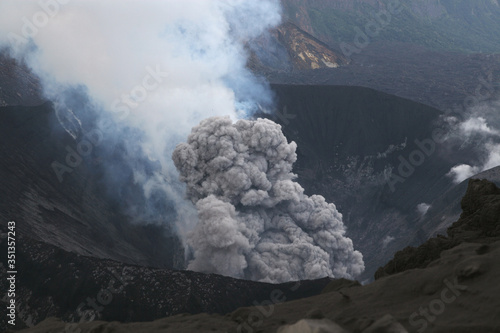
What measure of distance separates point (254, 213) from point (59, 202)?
51.2ft

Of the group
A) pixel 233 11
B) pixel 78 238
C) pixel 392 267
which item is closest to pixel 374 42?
pixel 233 11

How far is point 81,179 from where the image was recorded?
4994cm

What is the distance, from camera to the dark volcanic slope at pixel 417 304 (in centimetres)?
1177

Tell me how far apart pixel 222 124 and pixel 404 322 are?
33888 millimetres

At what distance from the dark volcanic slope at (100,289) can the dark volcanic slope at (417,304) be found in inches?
545

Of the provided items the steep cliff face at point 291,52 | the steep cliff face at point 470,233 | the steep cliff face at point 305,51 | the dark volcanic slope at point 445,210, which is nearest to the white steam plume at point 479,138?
the dark volcanic slope at point 445,210

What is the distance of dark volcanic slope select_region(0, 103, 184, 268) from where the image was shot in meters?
38.8

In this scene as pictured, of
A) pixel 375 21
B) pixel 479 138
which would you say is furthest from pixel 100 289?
pixel 375 21

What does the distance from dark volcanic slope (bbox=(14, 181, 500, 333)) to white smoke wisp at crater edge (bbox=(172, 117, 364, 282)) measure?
74.5 ft

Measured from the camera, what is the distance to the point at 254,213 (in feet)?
147

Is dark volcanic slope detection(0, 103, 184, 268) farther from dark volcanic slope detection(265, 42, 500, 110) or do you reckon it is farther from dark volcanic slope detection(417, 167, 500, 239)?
dark volcanic slope detection(265, 42, 500, 110)

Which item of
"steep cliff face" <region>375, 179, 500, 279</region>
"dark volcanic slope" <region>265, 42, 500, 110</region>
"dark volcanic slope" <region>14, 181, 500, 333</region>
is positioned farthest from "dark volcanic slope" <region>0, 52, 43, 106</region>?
"steep cliff face" <region>375, 179, 500, 279</region>

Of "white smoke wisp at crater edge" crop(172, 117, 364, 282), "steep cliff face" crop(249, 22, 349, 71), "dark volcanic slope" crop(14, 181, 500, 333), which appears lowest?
"dark volcanic slope" crop(14, 181, 500, 333)

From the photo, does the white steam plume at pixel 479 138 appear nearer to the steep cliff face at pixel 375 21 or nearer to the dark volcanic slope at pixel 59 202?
the dark volcanic slope at pixel 59 202
